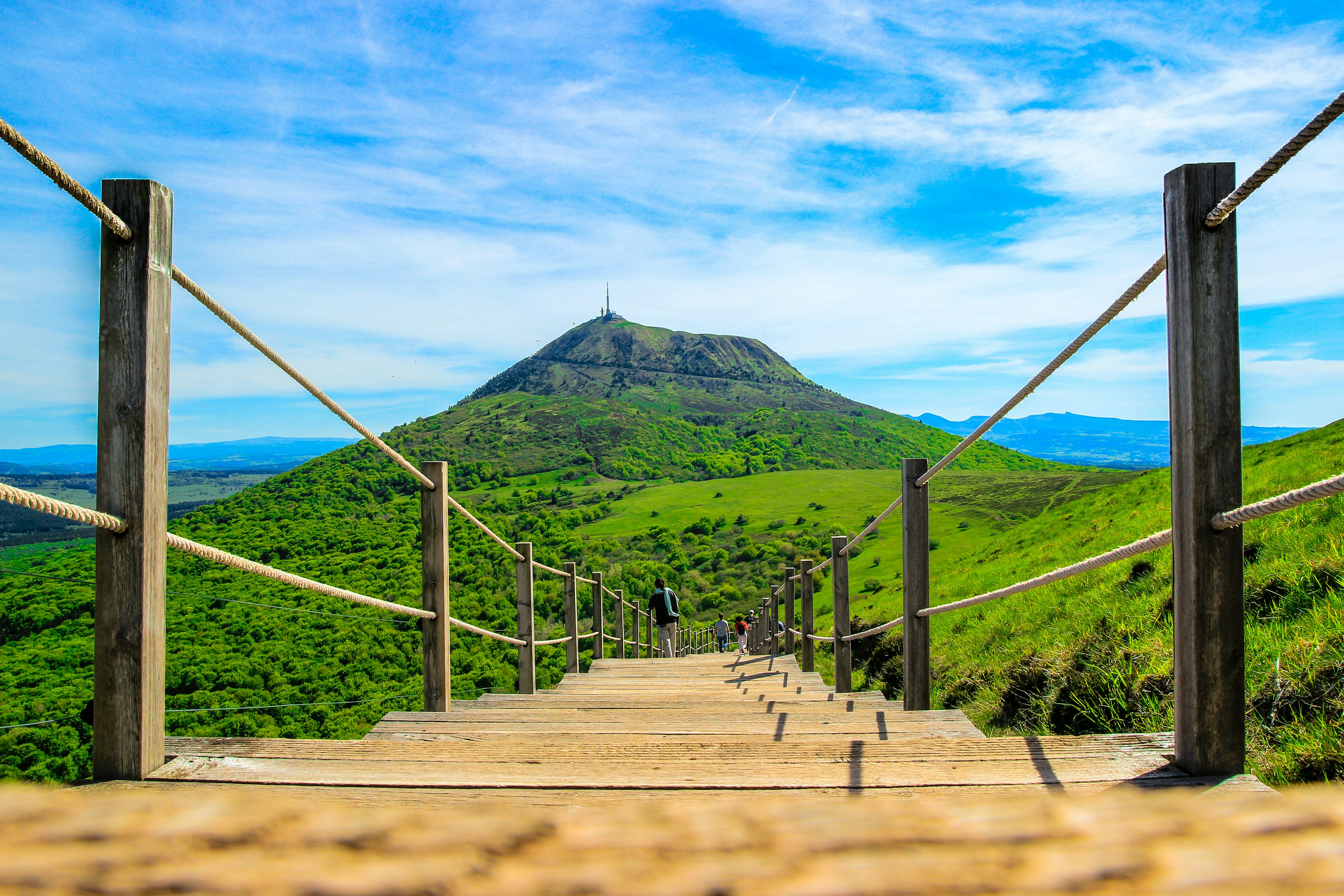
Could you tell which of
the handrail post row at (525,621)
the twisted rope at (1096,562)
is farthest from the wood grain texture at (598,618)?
the twisted rope at (1096,562)

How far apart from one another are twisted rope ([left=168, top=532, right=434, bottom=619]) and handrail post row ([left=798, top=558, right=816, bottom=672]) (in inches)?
140

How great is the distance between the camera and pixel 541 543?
201ft

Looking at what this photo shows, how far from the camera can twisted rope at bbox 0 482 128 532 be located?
49.8 inches

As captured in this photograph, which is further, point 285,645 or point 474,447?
point 474,447

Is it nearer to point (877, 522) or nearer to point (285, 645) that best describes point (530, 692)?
point (877, 522)

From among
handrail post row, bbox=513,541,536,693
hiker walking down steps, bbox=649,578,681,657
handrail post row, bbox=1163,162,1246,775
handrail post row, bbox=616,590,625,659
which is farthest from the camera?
hiker walking down steps, bbox=649,578,681,657

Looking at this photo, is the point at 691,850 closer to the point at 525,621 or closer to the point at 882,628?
the point at 882,628

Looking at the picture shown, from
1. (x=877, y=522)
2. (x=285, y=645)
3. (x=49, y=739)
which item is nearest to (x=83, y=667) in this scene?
(x=49, y=739)

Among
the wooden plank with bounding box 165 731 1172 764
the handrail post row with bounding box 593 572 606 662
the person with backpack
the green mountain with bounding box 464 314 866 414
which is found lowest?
the person with backpack

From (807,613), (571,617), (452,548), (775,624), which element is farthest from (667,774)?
(452,548)

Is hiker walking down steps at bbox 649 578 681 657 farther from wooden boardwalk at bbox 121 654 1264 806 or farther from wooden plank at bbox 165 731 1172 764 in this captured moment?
wooden plank at bbox 165 731 1172 764

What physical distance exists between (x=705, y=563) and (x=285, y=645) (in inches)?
1225

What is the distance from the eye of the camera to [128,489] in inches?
59.5

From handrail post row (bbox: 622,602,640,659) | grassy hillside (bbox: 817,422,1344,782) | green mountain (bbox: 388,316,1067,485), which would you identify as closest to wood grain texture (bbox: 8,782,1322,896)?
grassy hillside (bbox: 817,422,1344,782)
